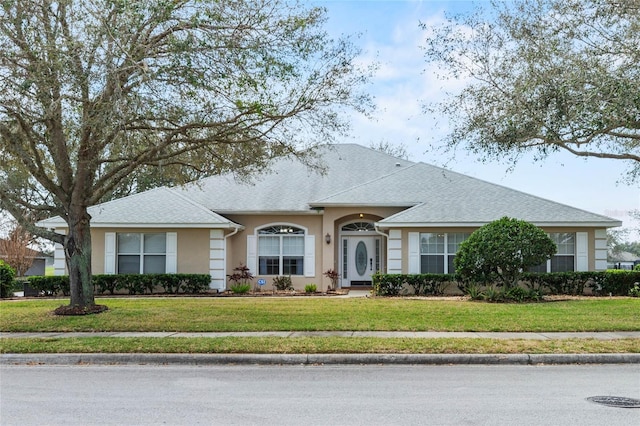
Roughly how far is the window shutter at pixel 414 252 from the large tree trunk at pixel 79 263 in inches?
443

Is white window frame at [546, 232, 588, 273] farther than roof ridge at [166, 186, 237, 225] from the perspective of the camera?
No

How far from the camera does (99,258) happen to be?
23047 mm

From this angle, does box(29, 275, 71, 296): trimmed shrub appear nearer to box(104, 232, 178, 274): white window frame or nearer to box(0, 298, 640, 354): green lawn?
box(104, 232, 178, 274): white window frame

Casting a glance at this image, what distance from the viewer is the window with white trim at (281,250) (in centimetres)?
2380

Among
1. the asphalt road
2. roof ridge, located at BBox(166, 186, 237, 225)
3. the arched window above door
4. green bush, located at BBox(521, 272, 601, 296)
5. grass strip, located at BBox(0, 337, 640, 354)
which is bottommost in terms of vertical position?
the asphalt road

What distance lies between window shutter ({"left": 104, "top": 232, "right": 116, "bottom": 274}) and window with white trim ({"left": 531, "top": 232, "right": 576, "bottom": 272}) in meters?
15.7

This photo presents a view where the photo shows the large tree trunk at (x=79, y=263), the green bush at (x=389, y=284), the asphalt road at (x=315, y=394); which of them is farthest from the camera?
the green bush at (x=389, y=284)

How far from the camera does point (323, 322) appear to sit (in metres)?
13.2

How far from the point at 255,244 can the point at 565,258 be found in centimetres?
1173

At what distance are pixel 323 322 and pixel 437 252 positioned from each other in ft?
32.7

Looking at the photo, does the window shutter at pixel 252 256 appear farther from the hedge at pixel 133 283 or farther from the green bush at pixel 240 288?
the hedge at pixel 133 283

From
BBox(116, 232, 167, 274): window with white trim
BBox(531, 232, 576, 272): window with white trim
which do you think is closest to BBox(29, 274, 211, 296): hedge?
BBox(116, 232, 167, 274): window with white trim

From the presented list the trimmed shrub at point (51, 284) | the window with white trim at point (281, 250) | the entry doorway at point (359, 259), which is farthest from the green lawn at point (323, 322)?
the entry doorway at point (359, 259)

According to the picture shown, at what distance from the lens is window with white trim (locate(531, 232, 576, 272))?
21844 millimetres
